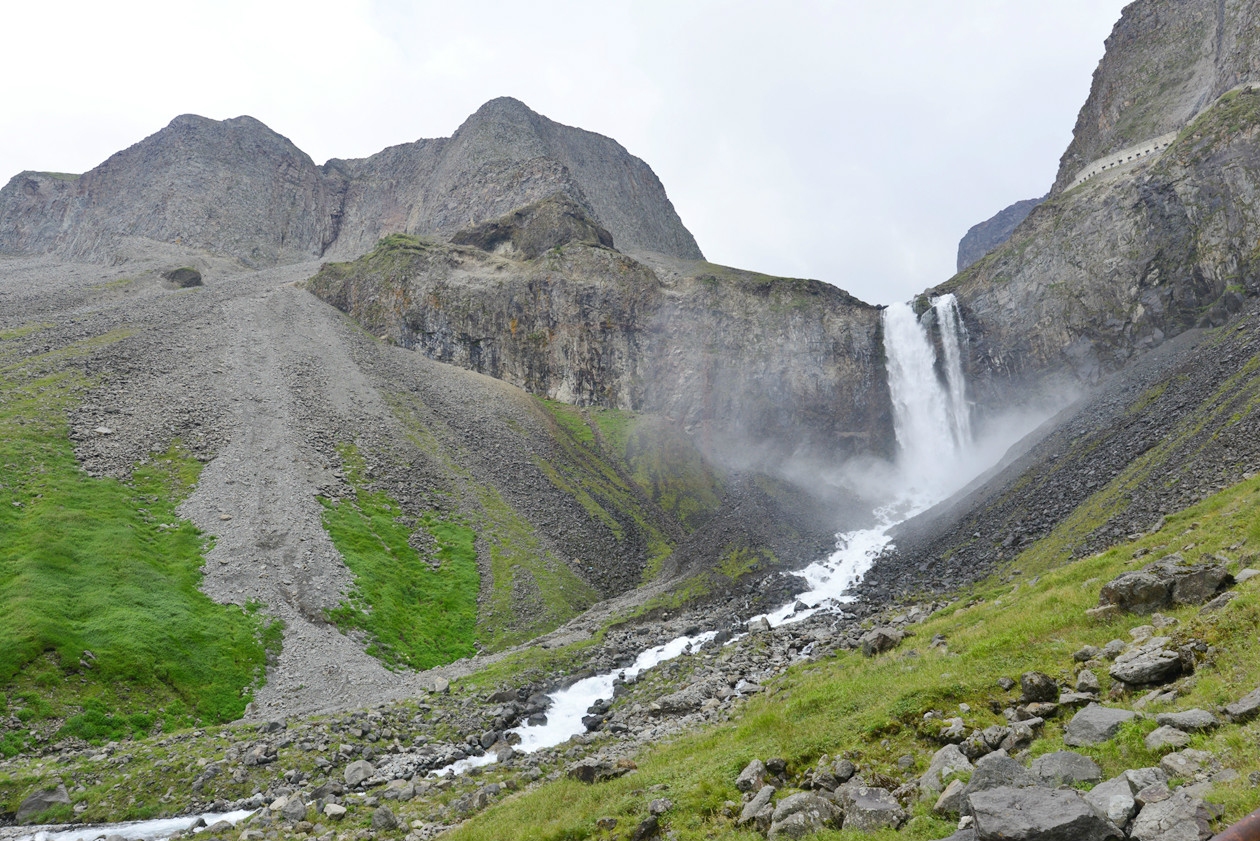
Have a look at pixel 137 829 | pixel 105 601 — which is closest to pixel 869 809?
pixel 137 829

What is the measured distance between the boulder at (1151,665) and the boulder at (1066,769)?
3.43m

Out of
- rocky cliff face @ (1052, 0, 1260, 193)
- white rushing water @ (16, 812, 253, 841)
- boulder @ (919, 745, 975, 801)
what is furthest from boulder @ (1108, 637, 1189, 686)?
rocky cliff face @ (1052, 0, 1260, 193)

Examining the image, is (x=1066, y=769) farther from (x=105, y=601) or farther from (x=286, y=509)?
(x=286, y=509)

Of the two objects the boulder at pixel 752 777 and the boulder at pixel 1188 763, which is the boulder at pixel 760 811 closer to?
the boulder at pixel 752 777

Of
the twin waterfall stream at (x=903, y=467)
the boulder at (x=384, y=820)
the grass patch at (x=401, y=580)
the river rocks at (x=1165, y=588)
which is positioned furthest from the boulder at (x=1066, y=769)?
the grass patch at (x=401, y=580)

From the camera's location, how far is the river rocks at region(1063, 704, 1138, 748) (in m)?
10.3

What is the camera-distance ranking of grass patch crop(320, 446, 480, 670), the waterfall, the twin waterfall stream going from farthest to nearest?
the waterfall
grass patch crop(320, 446, 480, 670)
the twin waterfall stream

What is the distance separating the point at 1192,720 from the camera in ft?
30.4

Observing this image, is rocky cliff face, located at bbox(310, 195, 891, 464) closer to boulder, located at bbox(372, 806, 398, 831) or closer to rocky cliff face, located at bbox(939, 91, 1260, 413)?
rocky cliff face, located at bbox(939, 91, 1260, 413)

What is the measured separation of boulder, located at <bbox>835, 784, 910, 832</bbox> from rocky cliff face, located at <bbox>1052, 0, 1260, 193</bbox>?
124 m

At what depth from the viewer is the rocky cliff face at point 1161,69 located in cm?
9344

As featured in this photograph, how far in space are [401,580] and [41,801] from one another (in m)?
27.2

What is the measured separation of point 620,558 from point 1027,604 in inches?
1828

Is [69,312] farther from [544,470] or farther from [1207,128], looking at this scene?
[1207,128]
